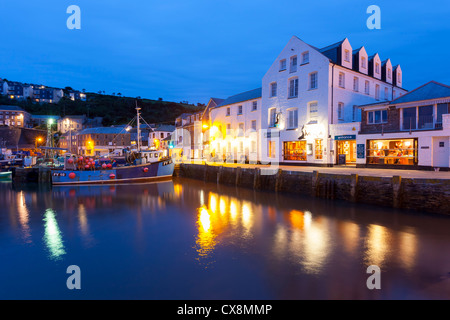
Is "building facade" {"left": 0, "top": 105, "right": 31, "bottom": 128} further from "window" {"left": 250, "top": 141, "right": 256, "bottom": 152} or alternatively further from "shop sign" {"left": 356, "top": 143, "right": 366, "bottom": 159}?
"shop sign" {"left": 356, "top": 143, "right": 366, "bottom": 159}

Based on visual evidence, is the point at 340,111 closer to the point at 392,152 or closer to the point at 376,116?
the point at 376,116

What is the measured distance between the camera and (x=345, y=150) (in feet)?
84.9

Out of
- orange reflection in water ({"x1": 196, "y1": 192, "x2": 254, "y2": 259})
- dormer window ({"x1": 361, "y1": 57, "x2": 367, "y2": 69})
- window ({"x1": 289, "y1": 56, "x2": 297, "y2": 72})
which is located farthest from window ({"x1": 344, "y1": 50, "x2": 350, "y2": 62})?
orange reflection in water ({"x1": 196, "y1": 192, "x2": 254, "y2": 259})

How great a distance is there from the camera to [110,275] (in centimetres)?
763

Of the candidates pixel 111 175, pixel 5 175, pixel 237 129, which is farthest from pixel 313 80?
pixel 5 175

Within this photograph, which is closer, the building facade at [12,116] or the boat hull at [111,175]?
the boat hull at [111,175]

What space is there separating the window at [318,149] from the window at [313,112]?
6.13 ft

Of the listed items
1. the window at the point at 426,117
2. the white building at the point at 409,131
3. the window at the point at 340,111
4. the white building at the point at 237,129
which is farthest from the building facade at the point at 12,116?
the window at the point at 426,117

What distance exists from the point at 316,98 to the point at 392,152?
302 inches

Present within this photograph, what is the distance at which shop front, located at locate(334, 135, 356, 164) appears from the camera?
24484mm

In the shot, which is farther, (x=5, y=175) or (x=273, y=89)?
(x=5, y=175)

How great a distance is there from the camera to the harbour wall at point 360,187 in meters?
12.8

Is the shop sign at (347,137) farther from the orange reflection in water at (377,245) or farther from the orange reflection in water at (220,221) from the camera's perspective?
the orange reflection in water at (377,245)

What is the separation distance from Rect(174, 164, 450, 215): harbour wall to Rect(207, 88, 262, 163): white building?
9.46m
